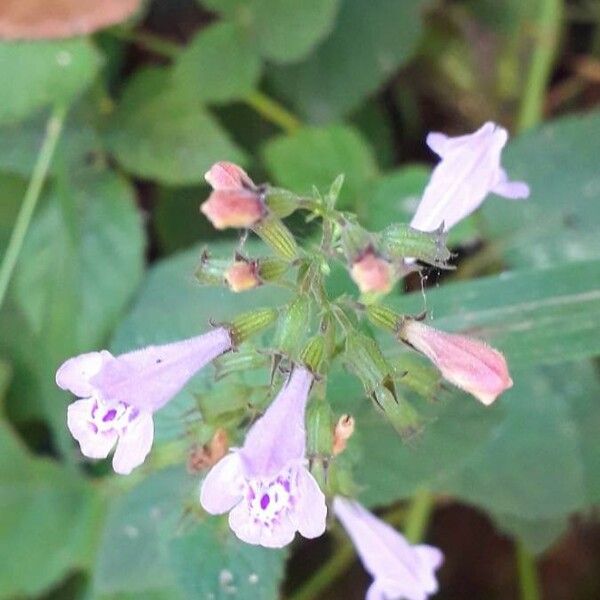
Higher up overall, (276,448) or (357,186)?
(276,448)

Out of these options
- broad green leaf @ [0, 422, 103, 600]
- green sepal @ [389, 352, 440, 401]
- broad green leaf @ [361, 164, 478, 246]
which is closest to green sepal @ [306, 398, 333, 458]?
green sepal @ [389, 352, 440, 401]

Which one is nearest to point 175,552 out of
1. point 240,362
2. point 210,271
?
point 240,362

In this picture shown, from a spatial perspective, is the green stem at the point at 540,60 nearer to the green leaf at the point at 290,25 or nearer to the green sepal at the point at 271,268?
the green leaf at the point at 290,25

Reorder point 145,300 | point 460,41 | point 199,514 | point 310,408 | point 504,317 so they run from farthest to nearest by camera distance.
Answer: point 460,41 < point 145,300 < point 504,317 < point 199,514 < point 310,408

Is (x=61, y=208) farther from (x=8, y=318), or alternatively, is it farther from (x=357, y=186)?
(x=357, y=186)

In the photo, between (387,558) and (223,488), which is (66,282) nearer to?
(387,558)

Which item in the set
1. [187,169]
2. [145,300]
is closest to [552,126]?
[187,169]
